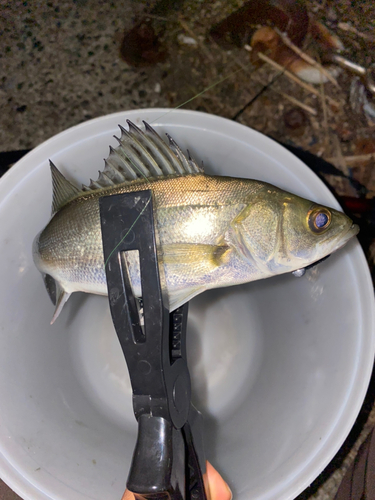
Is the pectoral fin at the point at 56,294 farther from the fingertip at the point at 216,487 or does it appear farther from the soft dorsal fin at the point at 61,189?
the fingertip at the point at 216,487

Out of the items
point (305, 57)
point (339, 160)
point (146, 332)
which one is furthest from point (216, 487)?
point (305, 57)

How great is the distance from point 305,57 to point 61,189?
0.96 meters

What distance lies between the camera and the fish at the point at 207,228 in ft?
2.51

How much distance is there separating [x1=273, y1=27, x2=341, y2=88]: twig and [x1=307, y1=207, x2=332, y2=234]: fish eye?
27.2 inches

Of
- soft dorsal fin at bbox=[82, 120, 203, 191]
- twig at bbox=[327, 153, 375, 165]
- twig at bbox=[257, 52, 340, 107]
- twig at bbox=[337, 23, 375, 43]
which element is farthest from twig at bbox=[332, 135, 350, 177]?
soft dorsal fin at bbox=[82, 120, 203, 191]

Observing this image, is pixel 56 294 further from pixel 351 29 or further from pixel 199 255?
pixel 351 29

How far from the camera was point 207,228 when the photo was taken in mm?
775

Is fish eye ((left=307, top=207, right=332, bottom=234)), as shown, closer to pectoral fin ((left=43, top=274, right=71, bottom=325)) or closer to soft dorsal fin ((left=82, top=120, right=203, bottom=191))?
soft dorsal fin ((left=82, top=120, right=203, bottom=191))

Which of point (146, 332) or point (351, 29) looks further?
point (351, 29)

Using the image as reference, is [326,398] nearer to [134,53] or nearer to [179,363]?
[179,363]

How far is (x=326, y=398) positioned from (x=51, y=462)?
0.71 metres

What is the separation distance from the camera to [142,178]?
83cm

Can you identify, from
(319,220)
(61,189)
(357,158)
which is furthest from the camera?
(357,158)

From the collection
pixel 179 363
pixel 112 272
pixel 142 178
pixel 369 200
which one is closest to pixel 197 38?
pixel 142 178
